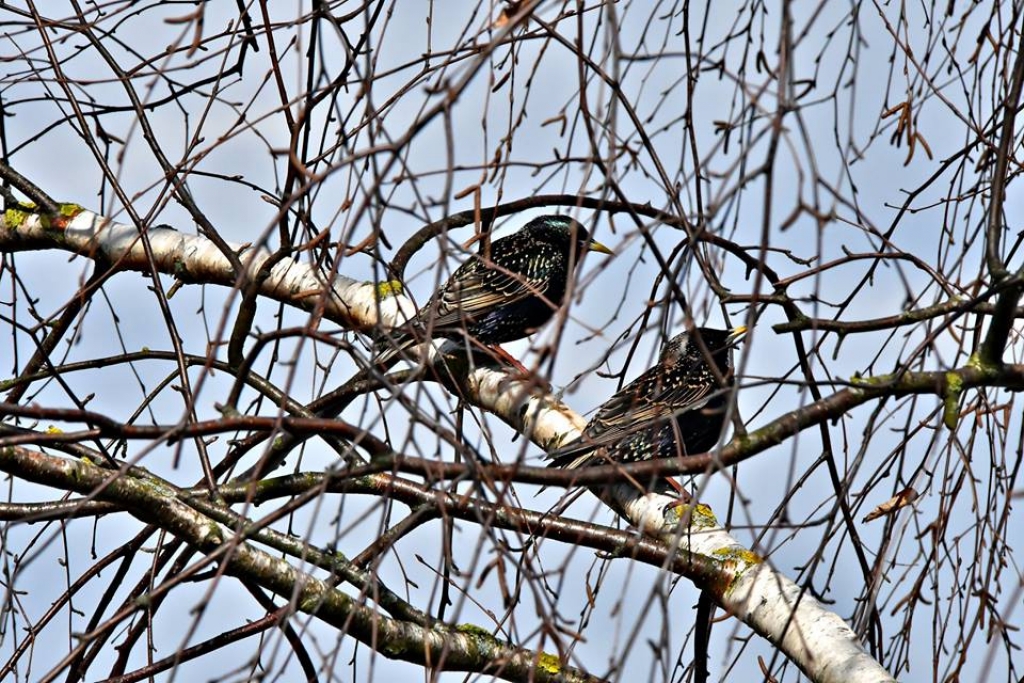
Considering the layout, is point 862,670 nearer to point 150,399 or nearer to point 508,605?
point 508,605

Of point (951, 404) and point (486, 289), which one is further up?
point (486, 289)

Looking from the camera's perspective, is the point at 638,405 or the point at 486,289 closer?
the point at 638,405

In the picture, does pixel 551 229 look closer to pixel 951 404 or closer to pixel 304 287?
pixel 304 287

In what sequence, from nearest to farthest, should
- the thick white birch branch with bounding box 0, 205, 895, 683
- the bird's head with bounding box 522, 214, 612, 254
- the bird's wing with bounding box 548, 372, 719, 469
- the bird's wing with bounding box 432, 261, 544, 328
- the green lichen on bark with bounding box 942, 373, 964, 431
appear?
1. the green lichen on bark with bounding box 942, 373, 964, 431
2. the thick white birch branch with bounding box 0, 205, 895, 683
3. the bird's wing with bounding box 548, 372, 719, 469
4. the bird's wing with bounding box 432, 261, 544, 328
5. the bird's head with bounding box 522, 214, 612, 254

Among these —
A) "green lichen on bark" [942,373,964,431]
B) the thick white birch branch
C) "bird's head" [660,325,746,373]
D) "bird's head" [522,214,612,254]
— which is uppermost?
"bird's head" [522,214,612,254]

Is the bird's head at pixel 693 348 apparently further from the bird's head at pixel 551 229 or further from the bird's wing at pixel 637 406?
the bird's head at pixel 551 229

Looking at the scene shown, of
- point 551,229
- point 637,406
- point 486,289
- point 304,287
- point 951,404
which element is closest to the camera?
point 951,404

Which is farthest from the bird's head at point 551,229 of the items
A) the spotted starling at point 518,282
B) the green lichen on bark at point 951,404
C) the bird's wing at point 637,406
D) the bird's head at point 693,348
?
the green lichen on bark at point 951,404

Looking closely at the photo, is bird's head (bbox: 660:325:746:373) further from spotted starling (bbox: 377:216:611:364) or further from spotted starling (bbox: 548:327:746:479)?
spotted starling (bbox: 377:216:611:364)

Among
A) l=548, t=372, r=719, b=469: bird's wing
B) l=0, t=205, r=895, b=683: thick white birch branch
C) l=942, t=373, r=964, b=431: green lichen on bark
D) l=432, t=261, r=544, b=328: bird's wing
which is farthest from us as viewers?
l=432, t=261, r=544, b=328: bird's wing

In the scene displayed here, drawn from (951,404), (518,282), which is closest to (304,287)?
(518,282)

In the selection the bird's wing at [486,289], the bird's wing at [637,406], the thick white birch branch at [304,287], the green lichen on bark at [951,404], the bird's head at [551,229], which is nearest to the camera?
the green lichen on bark at [951,404]

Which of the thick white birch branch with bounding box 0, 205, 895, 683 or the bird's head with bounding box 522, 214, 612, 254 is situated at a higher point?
the bird's head with bounding box 522, 214, 612, 254

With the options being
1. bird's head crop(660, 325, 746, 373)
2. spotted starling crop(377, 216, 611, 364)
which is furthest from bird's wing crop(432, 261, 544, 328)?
bird's head crop(660, 325, 746, 373)
